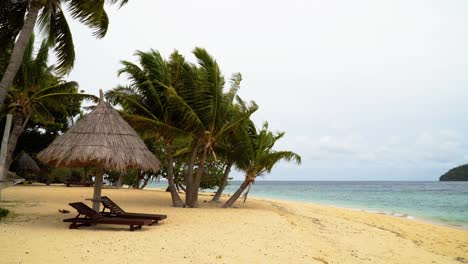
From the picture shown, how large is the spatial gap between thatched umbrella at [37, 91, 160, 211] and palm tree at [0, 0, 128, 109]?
227 cm

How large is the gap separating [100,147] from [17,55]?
2.96m

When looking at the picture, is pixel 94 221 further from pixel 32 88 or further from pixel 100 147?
pixel 32 88

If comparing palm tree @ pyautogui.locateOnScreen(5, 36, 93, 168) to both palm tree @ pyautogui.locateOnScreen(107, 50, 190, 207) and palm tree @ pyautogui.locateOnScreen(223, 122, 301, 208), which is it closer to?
palm tree @ pyautogui.locateOnScreen(107, 50, 190, 207)

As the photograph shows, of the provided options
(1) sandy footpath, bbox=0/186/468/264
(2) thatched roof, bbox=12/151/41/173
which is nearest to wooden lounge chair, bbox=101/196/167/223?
(1) sandy footpath, bbox=0/186/468/264

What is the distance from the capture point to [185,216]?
34.3ft

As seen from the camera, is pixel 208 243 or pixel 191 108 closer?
pixel 208 243

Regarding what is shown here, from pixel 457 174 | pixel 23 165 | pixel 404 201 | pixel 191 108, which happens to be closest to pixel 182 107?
pixel 191 108

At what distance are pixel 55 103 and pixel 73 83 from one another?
118 centimetres

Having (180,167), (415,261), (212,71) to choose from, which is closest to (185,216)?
(212,71)

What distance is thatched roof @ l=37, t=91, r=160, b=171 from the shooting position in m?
8.58

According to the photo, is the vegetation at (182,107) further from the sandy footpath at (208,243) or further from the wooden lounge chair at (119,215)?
the wooden lounge chair at (119,215)

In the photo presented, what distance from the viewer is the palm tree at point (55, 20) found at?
969 centimetres

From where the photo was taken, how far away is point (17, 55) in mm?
8781

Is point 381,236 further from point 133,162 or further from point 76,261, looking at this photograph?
point 76,261
